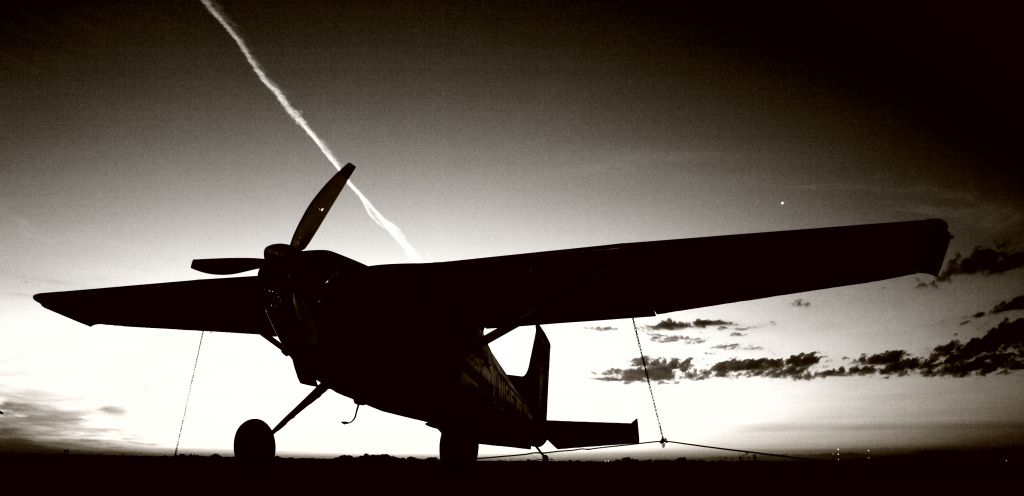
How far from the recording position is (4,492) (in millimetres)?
3859

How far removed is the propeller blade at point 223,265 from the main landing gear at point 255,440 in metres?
1.74

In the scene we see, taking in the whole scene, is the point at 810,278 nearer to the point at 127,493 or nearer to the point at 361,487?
the point at 361,487

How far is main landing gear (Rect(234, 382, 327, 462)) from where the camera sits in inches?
238

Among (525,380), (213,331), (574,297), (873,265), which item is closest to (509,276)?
(574,297)

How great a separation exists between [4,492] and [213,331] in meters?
7.09

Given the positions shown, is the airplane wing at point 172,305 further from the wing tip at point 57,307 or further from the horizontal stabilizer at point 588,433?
the horizontal stabilizer at point 588,433

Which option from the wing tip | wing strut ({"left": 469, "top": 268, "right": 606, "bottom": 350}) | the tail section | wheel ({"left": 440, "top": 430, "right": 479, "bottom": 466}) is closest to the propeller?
wing strut ({"left": 469, "top": 268, "right": 606, "bottom": 350})

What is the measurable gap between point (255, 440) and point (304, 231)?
8.87ft

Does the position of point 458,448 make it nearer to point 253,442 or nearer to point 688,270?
point 253,442

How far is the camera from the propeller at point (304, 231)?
237 inches

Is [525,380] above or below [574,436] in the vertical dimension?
above

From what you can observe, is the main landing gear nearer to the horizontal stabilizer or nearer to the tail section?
the horizontal stabilizer

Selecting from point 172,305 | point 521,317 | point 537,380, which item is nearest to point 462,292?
point 521,317

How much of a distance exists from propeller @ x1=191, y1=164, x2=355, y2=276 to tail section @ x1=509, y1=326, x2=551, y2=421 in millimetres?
6963
